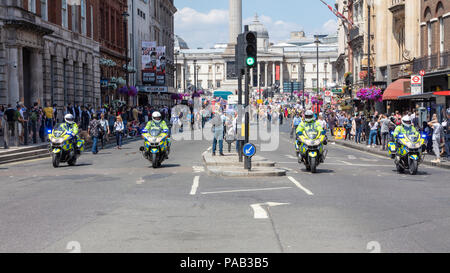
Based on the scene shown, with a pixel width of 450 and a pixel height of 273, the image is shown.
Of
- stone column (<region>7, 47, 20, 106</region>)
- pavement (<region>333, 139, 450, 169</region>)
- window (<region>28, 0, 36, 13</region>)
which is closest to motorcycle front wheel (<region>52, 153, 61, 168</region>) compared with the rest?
pavement (<region>333, 139, 450, 169</region>)

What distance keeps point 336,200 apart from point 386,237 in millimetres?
4071

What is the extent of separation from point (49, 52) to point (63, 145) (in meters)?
20.4

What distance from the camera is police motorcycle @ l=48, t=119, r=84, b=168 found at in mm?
21109

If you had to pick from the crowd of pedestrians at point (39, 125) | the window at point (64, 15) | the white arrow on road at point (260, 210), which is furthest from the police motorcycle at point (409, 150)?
the window at point (64, 15)

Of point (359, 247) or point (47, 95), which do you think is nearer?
point (359, 247)

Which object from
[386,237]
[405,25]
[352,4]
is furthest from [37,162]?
[352,4]

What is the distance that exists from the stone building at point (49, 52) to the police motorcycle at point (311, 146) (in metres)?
17.8

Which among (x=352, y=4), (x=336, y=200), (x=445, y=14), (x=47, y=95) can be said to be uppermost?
→ (x=352, y=4)

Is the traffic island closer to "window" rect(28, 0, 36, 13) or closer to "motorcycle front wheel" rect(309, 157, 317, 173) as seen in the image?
"motorcycle front wheel" rect(309, 157, 317, 173)

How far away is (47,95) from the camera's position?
131 ft

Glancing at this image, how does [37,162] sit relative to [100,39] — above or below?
below

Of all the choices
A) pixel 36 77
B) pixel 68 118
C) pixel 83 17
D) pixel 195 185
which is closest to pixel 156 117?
pixel 68 118

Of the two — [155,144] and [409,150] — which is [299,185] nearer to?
[409,150]
